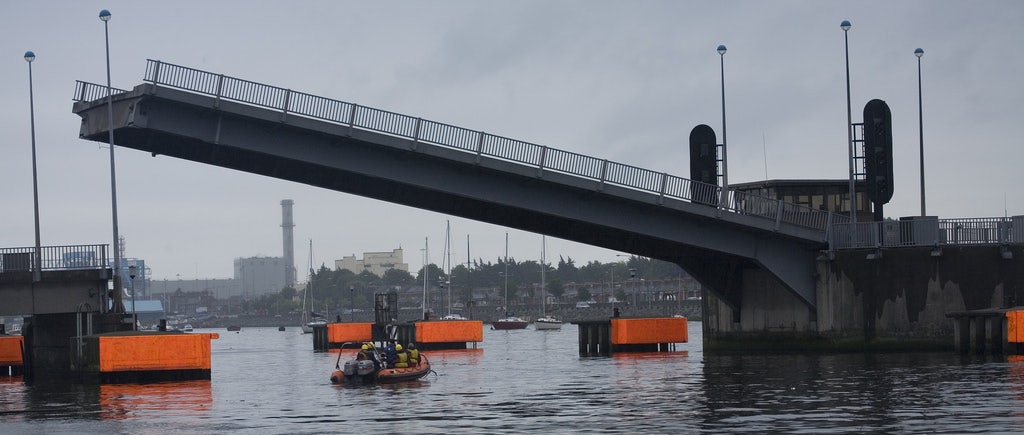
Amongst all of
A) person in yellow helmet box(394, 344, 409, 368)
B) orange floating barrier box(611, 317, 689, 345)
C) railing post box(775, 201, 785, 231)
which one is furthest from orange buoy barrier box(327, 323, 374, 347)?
person in yellow helmet box(394, 344, 409, 368)

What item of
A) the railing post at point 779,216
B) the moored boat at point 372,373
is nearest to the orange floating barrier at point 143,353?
the moored boat at point 372,373

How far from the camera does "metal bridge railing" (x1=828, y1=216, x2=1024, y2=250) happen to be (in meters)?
53.3

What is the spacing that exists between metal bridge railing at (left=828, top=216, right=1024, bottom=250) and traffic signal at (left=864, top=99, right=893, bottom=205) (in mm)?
2608

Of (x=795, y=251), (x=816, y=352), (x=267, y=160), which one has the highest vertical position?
(x=267, y=160)

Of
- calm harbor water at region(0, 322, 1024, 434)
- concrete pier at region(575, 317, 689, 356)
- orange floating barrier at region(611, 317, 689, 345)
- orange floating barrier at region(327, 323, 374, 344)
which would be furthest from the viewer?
orange floating barrier at region(327, 323, 374, 344)

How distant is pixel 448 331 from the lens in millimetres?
84562

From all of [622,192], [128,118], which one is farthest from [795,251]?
[128,118]

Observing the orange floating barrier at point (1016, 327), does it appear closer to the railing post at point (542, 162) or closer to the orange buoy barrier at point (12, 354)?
the railing post at point (542, 162)

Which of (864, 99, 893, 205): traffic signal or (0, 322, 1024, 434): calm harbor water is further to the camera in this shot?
(864, 99, 893, 205): traffic signal

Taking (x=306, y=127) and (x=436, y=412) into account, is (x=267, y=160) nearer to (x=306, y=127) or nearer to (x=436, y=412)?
(x=306, y=127)

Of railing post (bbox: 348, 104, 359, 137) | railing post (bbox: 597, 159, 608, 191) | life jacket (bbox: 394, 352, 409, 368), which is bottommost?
life jacket (bbox: 394, 352, 409, 368)

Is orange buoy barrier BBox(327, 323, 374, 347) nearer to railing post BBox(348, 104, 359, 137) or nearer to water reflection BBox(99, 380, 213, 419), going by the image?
railing post BBox(348, 104, 359, 137)

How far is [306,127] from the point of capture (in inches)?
1949

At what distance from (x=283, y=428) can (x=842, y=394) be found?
542 inches
